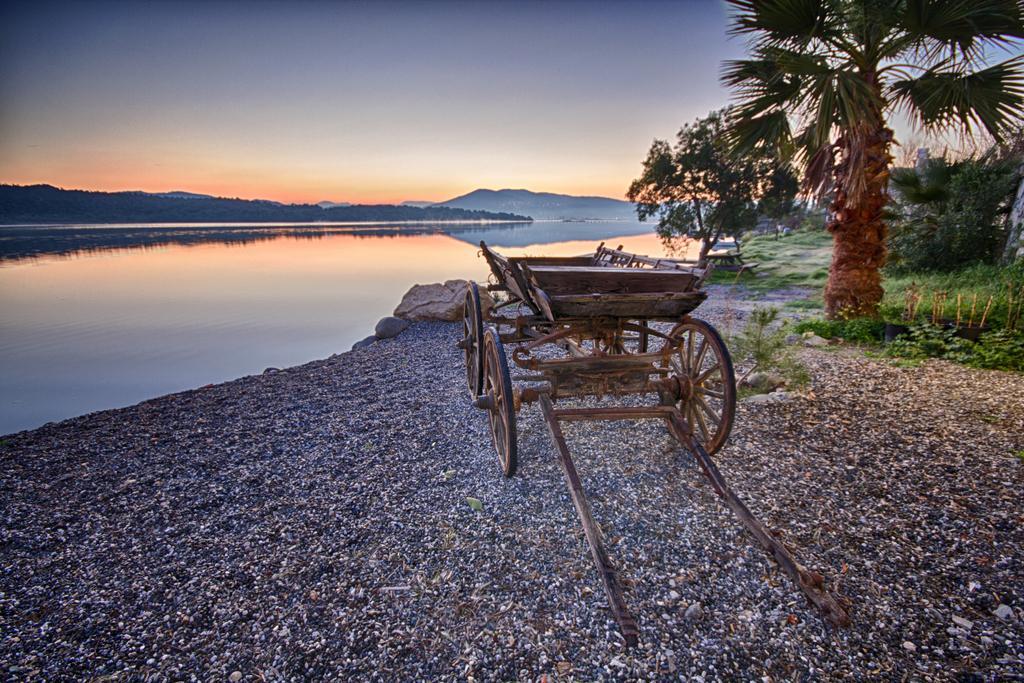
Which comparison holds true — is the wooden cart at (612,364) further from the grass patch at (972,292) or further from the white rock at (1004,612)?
the grass patch at (972,292)

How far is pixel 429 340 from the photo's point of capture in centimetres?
1081

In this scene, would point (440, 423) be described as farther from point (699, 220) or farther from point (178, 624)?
point (699, 220)

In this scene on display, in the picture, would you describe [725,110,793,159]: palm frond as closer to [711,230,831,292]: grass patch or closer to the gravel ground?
the gravel ground

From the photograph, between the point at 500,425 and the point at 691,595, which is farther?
the point at 500,425

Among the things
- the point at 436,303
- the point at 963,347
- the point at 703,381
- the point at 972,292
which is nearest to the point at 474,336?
the point at 703,381

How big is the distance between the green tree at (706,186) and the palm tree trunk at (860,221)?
9698 mm

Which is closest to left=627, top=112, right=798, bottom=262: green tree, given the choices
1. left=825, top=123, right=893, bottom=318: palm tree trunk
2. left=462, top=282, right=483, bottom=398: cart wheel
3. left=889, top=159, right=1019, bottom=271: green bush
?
left=889, top=159, right=1019, bottom=271: green bush

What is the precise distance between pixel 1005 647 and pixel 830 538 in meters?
0.96

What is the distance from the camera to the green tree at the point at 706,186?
719 inches

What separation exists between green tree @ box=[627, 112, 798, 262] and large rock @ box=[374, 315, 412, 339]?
1262cm

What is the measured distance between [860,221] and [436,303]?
9.92 meters

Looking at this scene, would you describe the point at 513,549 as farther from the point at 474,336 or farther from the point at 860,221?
the point at 860,221

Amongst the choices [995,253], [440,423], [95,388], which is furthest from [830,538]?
[95,388]

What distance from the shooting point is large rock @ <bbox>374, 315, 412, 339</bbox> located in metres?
11.9
